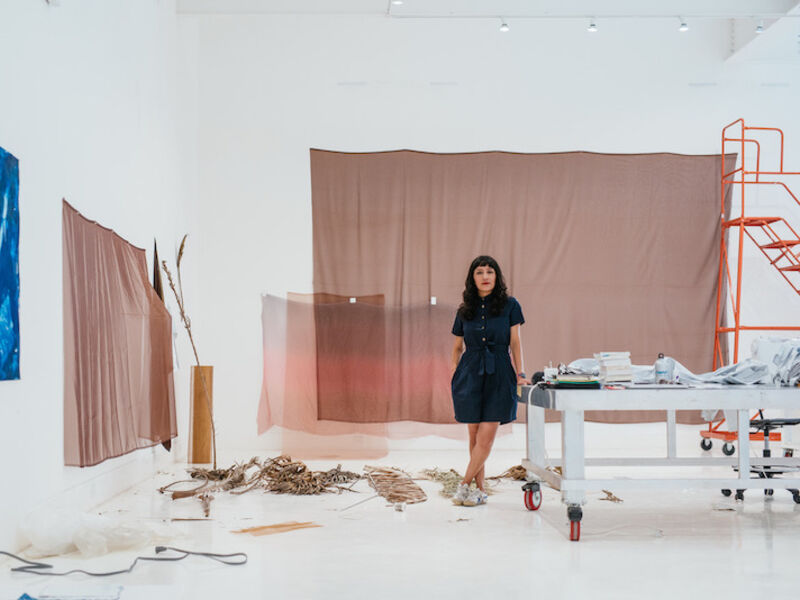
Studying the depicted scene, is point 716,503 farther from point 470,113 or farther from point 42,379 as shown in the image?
point 470,113

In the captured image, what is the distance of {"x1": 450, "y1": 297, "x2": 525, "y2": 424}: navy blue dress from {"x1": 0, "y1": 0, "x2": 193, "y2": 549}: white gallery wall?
7.36ft

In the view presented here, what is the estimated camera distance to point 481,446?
4.94m

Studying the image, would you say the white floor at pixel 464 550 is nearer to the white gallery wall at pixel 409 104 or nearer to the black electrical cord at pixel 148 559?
the black electrical cord at pixel 148 559

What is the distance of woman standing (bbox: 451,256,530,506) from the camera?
16.3ft

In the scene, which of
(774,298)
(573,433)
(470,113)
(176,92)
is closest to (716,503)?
(573,433)

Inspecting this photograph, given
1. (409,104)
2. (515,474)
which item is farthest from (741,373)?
(409,104)

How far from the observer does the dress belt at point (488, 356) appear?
16.2ft

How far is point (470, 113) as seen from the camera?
27.0 ft

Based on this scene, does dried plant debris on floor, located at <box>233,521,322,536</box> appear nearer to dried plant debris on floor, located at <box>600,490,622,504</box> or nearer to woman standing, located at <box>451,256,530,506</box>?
woman standing, located at <box>451,256,530,506</box>

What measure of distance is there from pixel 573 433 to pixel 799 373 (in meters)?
1.27

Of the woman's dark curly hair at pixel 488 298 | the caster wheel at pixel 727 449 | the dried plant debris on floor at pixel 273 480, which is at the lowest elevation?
the caster wheel at pixel 727 449

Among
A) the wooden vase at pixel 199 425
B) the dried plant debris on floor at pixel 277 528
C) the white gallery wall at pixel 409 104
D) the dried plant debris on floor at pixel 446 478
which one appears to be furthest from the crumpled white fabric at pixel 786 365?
the wooden vase at pixel 199 425

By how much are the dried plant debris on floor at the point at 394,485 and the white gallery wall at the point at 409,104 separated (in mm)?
2160

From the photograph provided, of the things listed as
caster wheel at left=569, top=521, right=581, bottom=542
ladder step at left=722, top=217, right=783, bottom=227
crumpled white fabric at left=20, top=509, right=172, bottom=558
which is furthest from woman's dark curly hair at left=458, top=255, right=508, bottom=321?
ladder step at left=722, top=217, right=783, bottom=227
